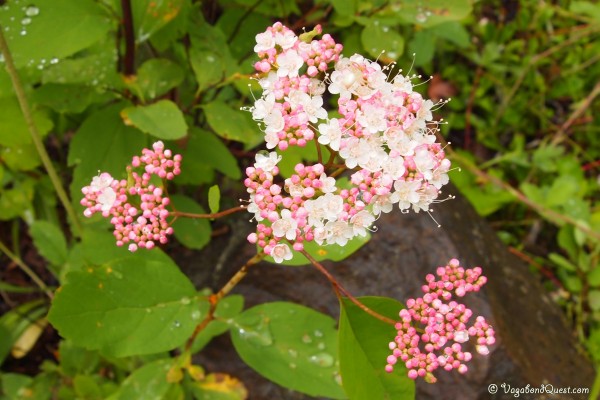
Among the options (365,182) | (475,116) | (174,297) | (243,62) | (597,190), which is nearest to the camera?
(365,182)

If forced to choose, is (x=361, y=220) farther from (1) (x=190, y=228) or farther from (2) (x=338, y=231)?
(1) (x=190, y=228)

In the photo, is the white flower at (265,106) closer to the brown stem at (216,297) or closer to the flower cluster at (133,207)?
the flower cluster at (133,207)

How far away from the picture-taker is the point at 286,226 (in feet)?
3.84

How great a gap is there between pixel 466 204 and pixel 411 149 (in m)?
1.41

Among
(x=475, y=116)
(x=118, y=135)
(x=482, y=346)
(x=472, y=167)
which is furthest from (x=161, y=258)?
(x=475, y=116)

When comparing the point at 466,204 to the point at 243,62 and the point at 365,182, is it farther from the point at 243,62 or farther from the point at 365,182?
the point at 365,182

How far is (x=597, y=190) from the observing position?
293 cm

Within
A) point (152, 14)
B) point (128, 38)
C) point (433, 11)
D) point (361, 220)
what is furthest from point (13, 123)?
point (433, 11)

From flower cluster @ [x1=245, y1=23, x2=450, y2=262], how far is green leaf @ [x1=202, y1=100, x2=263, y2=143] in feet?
1.74

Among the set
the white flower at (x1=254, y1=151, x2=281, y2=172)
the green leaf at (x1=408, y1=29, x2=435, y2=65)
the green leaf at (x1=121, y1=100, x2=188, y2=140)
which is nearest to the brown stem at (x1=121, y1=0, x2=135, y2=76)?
the green leaf at (x1=121, y1=100, x2=188, y2=140)

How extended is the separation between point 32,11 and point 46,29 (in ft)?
0.22

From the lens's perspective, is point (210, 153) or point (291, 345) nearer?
point (291, 345)

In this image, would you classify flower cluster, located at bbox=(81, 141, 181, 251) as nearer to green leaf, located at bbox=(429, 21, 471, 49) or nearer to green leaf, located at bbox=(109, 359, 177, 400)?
green leaf, located at bbox=(109, 359, 177, 400)

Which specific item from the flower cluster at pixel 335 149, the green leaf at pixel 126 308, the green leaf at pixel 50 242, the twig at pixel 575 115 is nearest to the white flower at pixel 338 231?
the flower cluster at pixel 335 149
